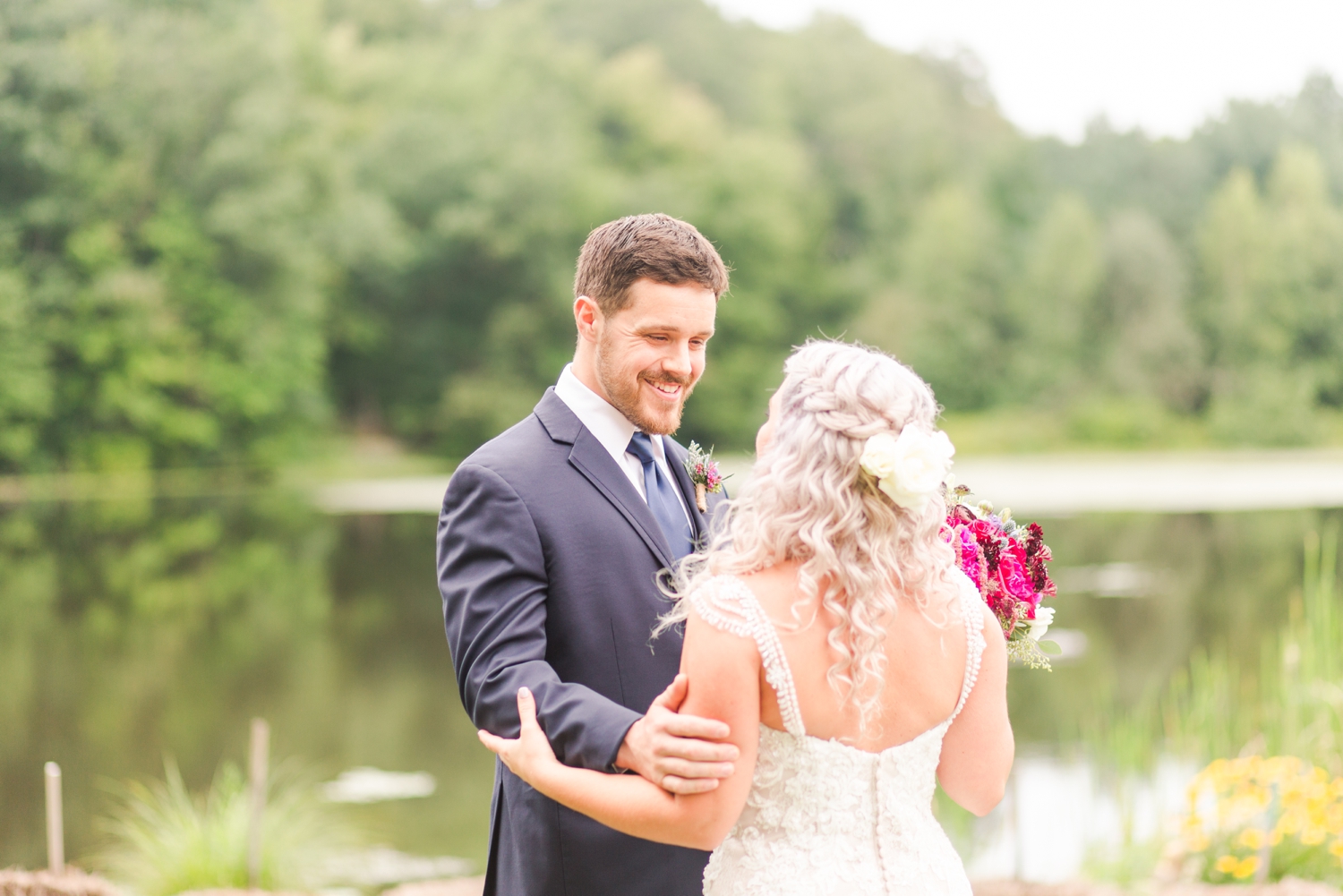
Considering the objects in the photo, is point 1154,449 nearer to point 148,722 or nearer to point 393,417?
point 393,417

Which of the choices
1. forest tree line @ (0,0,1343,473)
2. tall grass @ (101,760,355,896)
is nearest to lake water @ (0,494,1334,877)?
tall grass @ (101,760,355,896)

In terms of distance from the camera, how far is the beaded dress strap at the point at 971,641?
208cm

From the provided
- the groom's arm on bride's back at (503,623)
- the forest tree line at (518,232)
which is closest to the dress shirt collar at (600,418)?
the groom's arm on bride's back at (503,623)

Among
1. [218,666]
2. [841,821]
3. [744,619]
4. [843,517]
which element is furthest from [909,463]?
[218,666]

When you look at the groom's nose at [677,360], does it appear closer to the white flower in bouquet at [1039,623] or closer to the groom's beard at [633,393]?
the groom's beard at [633,393]

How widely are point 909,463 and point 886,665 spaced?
34cm

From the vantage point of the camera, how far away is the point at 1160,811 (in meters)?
5.97

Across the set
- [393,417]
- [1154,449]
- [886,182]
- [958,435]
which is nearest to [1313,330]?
[1154,449]

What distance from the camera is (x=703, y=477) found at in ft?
8.67

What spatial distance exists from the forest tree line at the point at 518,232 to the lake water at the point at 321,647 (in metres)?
7.80

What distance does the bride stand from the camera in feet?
6.32

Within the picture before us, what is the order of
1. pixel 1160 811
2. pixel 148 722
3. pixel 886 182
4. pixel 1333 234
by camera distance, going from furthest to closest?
pixel 886 182, pixel 1333 234, pixel 148 722, pixel 1160 811

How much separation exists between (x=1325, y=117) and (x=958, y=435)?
50.9ft

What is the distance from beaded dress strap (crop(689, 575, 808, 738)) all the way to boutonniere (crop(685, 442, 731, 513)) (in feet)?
2.25
